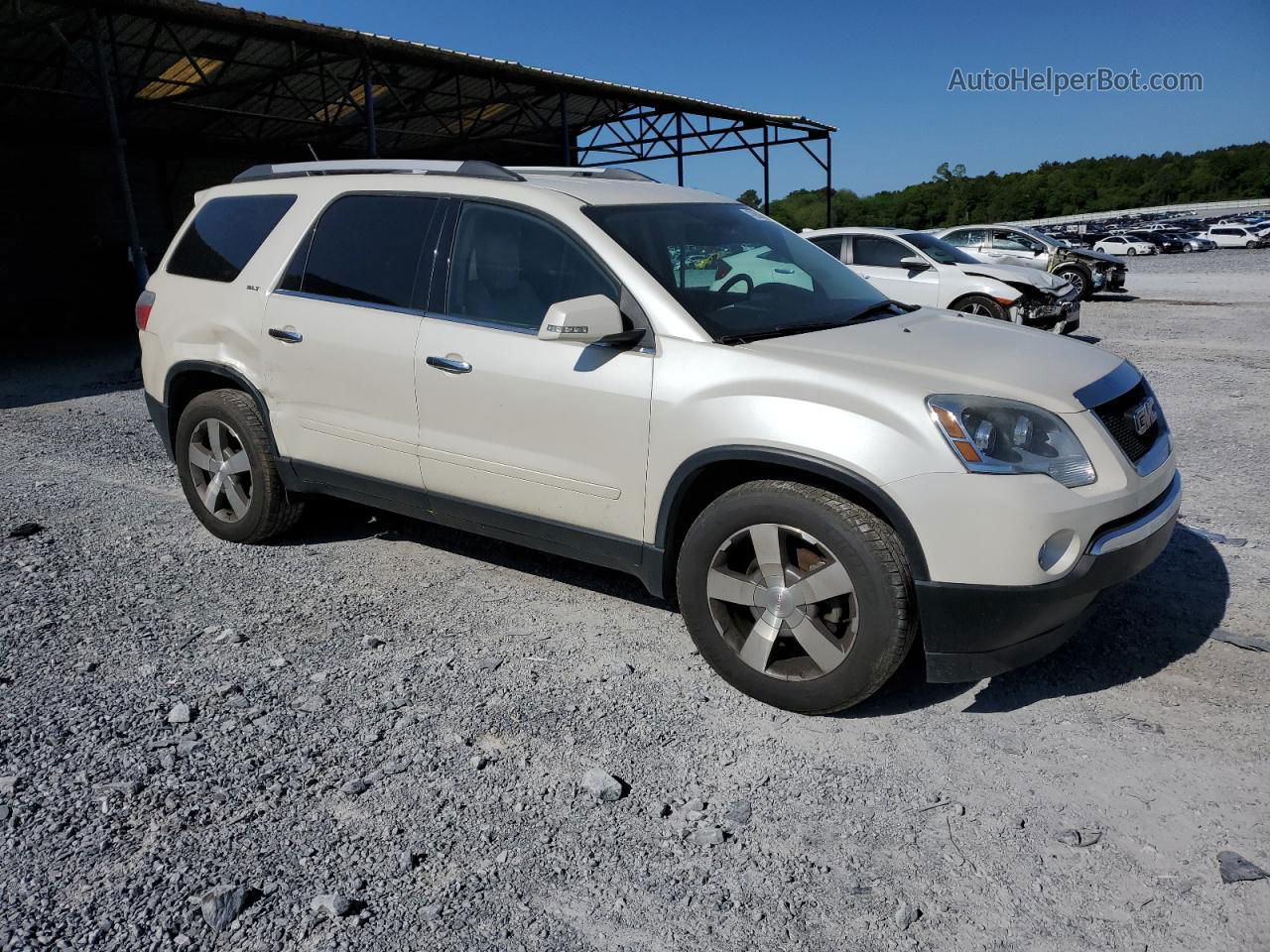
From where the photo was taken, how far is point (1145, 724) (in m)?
3.24

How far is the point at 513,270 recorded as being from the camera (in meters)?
3.96

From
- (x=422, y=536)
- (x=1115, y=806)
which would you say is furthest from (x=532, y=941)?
(x=422, y=536)

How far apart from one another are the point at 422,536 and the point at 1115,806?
11.7ft

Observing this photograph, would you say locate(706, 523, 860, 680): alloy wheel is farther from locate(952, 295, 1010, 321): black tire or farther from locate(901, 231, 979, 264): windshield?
locate(901, 231, 979, 264): windshield

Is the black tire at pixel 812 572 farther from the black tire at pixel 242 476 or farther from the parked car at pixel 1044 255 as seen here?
the parked car at pixel 1044 255

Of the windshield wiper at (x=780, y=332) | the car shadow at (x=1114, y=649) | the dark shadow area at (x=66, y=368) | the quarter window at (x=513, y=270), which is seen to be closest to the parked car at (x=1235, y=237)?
the dark shadow area at (x=66, y=368)

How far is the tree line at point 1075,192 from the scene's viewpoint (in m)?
94.1

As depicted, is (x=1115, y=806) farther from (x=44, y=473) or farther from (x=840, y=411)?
(x=44, y=473)

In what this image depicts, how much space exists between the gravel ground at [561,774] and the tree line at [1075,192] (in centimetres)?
8834

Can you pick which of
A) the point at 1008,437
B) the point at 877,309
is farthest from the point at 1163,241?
the point at 1008,437

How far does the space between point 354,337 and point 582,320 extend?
4.51ft

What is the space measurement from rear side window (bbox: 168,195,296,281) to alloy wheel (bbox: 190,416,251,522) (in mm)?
776

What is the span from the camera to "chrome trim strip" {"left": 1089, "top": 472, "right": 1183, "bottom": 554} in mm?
3055

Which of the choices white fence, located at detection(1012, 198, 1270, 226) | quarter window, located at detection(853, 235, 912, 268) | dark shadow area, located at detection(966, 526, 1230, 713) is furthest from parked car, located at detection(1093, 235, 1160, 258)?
dark shadow area, located at detection(966, 526, 1230, 713)
